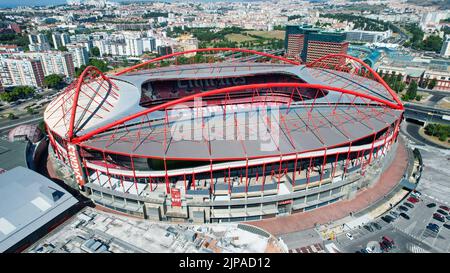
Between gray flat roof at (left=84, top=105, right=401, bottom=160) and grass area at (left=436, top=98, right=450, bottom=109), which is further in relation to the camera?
grass area at (left=436, top=98, right=450, bottom=109)

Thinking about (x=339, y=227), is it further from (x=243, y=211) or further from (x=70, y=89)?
(x=70, y=89)

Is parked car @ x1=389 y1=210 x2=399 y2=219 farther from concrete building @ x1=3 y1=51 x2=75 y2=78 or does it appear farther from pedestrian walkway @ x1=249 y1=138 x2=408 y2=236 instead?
concrete building @ x1=3 y1=51 x2=75 y2=78

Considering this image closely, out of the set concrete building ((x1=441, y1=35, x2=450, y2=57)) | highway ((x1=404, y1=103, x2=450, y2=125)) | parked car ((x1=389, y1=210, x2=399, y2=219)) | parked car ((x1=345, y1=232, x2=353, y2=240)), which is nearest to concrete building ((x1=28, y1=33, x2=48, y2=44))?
highway ((x1=404, y1=103, x2=450, y2=125))

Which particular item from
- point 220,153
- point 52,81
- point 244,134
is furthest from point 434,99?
point 52,81

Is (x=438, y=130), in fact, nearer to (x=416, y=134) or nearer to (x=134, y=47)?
(x=416, y=134)

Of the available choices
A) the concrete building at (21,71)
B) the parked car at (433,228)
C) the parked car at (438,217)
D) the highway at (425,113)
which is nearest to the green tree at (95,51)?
the concrete building at (21,71)
